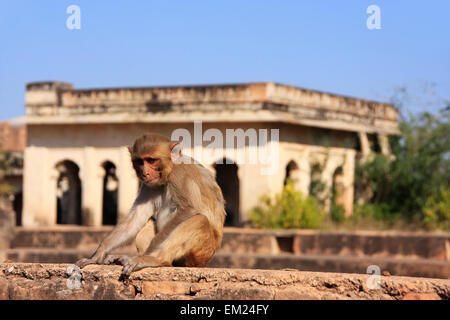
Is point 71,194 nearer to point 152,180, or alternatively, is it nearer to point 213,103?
point 213,103

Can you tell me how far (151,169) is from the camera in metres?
6.07

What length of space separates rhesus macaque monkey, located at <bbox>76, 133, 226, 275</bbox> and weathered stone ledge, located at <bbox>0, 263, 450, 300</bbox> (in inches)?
14.9

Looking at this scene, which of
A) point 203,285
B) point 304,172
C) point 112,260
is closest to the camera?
point 203,285

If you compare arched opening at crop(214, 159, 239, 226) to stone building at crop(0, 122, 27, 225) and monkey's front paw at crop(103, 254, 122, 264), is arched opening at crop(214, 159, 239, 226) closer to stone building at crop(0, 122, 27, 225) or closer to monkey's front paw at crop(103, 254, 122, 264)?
stone building at crop(0, 122, 27, 225)

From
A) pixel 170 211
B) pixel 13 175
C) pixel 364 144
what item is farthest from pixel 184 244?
pixel 13 175

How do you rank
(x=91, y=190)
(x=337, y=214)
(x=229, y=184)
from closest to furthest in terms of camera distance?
(x=337, y=214) → (x=91, y=190) → (x=229, y=184)

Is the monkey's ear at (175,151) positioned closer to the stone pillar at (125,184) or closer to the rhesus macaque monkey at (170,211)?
the rhesus macaque monkey at (170,211)

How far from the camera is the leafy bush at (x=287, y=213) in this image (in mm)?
17188

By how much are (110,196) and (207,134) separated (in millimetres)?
5298

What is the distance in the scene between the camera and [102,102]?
782 inches

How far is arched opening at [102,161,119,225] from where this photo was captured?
22.5 m

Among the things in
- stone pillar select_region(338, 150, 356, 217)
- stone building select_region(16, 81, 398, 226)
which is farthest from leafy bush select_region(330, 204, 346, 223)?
stone pillar select_region(338, 150, 356, 217)
